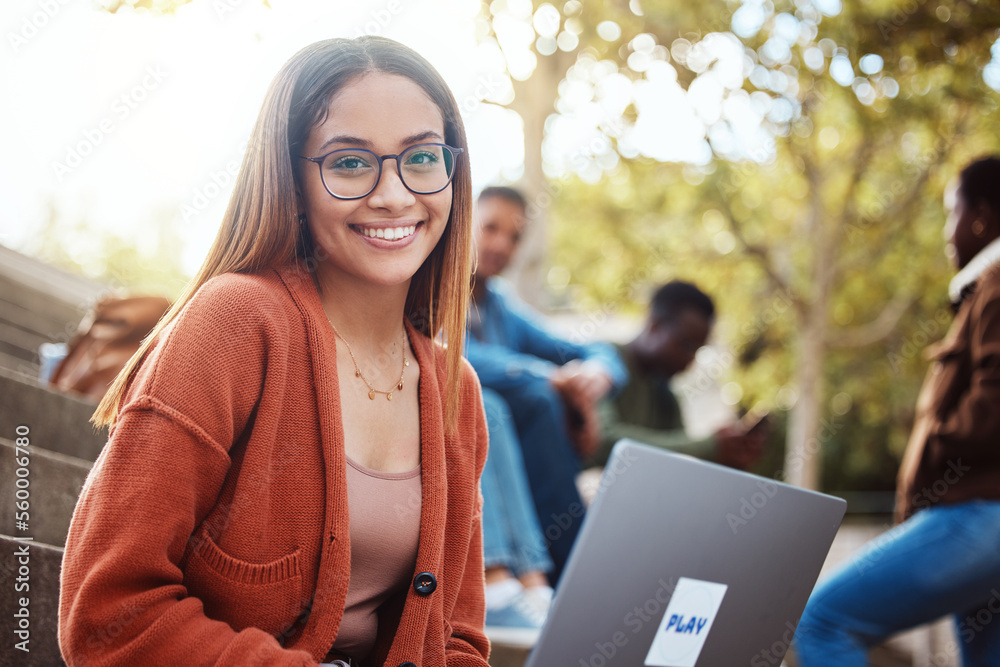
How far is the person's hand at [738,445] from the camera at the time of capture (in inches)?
157

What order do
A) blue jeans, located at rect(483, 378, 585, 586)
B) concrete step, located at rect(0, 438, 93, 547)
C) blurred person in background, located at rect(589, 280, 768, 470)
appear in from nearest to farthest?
concrete step, located at rect(0, 438, 93, 547) < blue jeans, located at rect(483, 378, 585, 586) < blurred person in background, located at rect(589, 280, 768, 470)

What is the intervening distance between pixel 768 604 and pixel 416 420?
2.64ft

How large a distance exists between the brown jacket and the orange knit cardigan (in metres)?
1.85

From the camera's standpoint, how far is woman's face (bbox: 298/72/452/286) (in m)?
1.60

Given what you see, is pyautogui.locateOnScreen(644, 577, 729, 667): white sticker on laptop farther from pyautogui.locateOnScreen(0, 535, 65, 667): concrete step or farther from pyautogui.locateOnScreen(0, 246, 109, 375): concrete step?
pyautogui.locateOnScreen(0, 246, 109, 375): concrete step

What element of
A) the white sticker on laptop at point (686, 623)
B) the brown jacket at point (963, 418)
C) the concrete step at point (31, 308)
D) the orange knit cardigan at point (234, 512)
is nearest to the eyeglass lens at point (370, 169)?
the orange knit cardigan at point (234, 512)

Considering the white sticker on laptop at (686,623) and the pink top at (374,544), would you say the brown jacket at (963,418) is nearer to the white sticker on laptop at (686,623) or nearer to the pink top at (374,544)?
the white sticker on laptop at (686,623)

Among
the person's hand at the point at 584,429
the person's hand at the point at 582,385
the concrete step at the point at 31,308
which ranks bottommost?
the concrete step at the point at 31,308

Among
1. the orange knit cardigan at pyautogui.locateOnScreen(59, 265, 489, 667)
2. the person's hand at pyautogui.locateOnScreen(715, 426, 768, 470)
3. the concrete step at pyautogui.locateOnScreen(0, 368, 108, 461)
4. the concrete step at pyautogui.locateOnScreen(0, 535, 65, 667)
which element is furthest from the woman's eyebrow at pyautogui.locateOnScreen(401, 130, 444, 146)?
the person's hand at pyautogui.locateOnScreen(715, 426, 768, 470)

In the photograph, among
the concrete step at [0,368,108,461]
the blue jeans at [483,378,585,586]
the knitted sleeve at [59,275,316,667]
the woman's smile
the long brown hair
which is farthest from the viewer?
the blue jeans at [483,378,585,586]

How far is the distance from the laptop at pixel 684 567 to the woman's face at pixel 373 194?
65 cm

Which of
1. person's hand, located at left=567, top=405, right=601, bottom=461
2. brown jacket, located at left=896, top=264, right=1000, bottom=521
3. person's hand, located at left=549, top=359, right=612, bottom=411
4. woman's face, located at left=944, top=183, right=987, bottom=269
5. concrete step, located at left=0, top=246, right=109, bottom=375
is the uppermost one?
woman's face, located at left=944, top=183, right=987, bottom=269

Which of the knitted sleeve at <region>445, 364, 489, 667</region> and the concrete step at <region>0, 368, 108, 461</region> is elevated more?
the knitted sleeve at <region>445, 364, 489, 667</region>

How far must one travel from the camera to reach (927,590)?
2.59m
